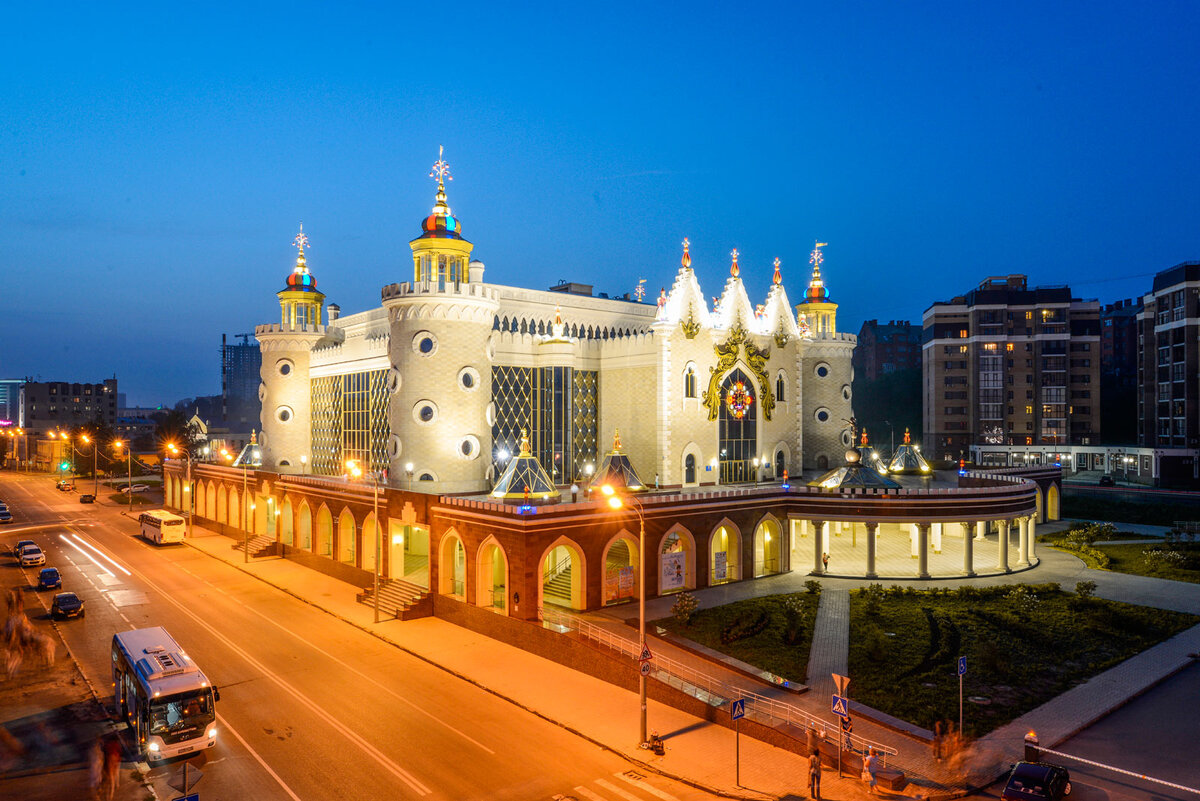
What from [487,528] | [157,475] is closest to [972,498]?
[487,528]

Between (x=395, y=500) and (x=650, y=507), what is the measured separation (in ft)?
45.4

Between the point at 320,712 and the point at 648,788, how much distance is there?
1139 cm

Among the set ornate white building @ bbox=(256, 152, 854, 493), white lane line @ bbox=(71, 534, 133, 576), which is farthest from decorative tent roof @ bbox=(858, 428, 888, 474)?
white lane line @ bbox=(71, 534, 133, 576)

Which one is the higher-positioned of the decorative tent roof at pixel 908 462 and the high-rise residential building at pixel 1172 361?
the high-rise residential building at pixel 1172 361

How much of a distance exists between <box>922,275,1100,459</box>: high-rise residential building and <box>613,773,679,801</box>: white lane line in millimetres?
97234

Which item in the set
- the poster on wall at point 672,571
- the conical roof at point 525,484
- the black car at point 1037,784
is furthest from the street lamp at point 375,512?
the black car at point 1037,784

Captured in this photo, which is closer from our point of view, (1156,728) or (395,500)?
(1156,728)

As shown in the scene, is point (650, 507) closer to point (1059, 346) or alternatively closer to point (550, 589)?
point (550, 589)

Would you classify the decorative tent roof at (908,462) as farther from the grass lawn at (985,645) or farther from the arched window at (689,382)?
the arched window at (689,382)

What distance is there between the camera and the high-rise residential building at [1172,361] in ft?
272

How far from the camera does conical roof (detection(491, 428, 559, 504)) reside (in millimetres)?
36250

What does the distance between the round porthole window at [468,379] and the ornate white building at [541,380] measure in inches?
2.6

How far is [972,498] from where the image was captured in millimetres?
41344

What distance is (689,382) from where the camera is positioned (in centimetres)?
4825
